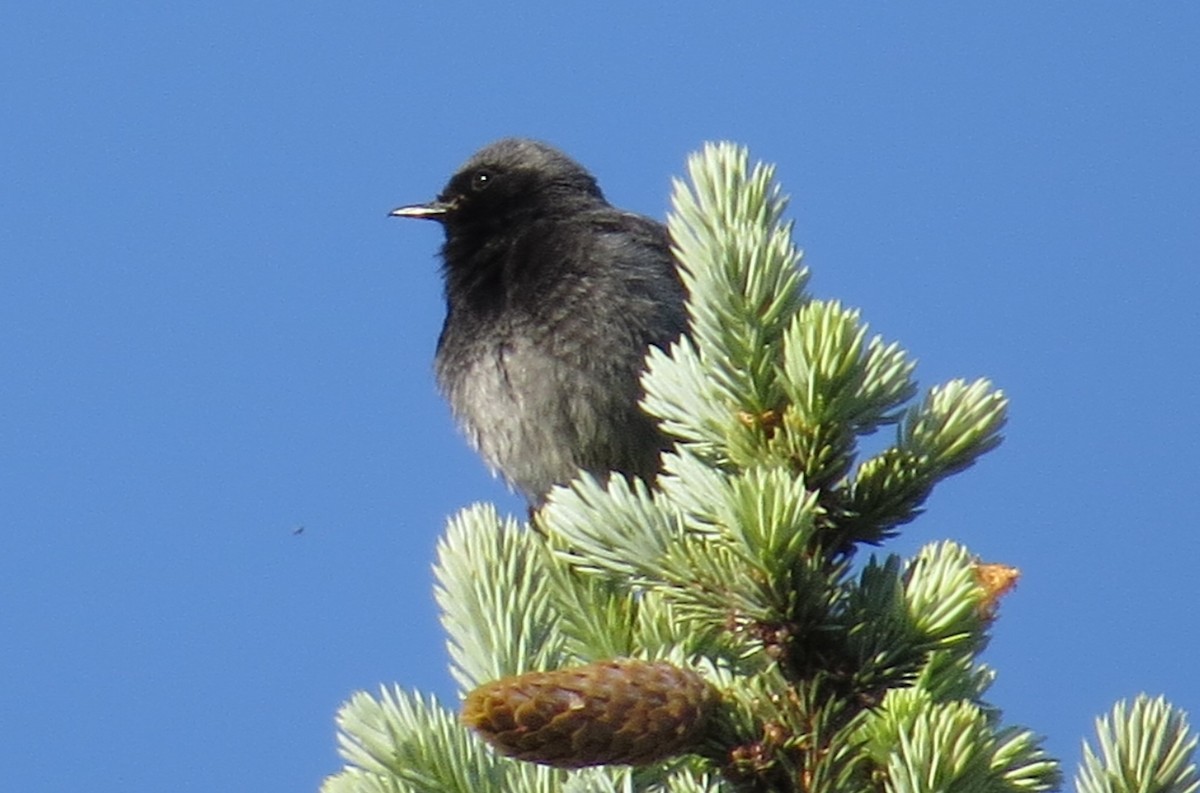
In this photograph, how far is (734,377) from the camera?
1873mm

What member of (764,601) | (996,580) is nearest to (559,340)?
(996,580)

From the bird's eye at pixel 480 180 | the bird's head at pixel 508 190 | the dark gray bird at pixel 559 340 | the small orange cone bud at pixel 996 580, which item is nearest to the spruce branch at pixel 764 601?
the small orange cone bud at pixel 996 580

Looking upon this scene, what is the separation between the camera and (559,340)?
18.4ft

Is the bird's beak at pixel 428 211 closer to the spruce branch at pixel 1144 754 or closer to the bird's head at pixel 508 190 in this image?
the bird's head at pixel 508 190

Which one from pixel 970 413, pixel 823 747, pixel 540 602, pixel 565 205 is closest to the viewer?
pixel 823 747

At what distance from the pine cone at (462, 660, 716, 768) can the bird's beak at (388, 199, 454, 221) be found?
5162 millimetres

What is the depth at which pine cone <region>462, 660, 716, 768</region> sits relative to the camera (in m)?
1.55

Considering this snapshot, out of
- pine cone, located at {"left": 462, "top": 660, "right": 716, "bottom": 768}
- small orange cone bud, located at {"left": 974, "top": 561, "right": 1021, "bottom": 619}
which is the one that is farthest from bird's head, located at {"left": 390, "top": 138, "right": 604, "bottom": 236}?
pine cone, located at {"left": 462, "top": 660, "right": 716, "bottom": 768}

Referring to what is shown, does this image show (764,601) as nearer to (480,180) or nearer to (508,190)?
(508,190)

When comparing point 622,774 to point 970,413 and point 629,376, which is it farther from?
point 629,376

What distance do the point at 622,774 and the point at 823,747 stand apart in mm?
293

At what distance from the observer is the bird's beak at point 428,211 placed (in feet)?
22.2

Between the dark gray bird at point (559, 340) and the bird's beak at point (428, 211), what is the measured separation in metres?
0.52

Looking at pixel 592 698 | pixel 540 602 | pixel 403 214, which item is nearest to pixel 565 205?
pixel 403 214
